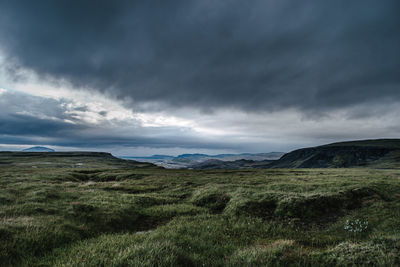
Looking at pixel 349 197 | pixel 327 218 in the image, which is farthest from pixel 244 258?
pixel 349 197

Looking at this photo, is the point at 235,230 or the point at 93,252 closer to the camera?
the point at 93,252

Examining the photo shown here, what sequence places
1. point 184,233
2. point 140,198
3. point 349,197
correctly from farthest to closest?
point 140,198, point 349,197, point 184,233

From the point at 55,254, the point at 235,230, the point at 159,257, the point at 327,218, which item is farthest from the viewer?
the point at 327,218

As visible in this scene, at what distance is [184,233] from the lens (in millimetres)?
8836

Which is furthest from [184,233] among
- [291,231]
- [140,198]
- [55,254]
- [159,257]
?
[140,198]

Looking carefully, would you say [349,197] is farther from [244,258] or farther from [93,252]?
[93,252]

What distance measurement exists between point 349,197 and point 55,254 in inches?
788

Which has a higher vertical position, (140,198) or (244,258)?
(244,258)

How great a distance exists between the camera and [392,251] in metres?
5.97

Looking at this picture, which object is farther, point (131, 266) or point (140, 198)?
point (140, 198)

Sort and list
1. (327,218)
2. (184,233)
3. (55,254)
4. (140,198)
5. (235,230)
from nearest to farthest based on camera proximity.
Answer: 1. (55,254)
2. (184,233)
3. (235,230)
4. (327,218)
5. (140,198)

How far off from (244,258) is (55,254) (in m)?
6.54

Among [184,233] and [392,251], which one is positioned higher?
[392,251]

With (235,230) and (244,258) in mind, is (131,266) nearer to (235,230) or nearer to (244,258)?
(244,258)
